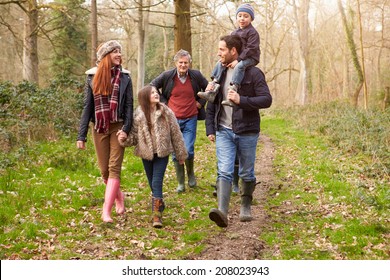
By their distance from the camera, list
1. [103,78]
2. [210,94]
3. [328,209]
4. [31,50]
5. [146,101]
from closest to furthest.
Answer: [103,78] < [210,94] < [146,101] < [328,209] < [31,50]

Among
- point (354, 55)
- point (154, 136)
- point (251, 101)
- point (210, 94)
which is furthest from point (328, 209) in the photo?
point (354, 55)

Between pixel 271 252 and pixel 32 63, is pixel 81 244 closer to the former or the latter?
pixel 271 252

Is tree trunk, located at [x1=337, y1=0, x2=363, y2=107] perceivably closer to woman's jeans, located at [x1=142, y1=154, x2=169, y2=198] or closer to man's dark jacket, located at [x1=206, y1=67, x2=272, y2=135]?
man's dark jacket, located at [x1=206, y1=67, x2=272, y2=135]

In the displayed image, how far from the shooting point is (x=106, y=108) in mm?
5820

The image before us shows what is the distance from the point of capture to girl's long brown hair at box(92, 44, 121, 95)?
18.8ft

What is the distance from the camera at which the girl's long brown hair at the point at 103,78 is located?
18.8 feet

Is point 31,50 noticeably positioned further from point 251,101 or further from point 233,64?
point 251,101

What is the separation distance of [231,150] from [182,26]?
6.85 m

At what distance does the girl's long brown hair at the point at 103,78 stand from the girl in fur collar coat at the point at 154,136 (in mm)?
497

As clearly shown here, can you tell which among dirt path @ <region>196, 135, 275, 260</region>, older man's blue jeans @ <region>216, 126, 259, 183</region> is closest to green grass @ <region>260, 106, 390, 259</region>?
dirt path @ <region>196, 135, 275, 260</region>

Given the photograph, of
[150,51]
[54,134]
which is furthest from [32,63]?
[150,51]

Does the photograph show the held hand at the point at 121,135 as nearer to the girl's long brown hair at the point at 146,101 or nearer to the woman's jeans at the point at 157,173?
the girl's long brown hair at the point at 146,101

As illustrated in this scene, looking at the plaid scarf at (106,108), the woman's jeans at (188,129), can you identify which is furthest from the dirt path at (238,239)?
the plaid scarf at (106,108)

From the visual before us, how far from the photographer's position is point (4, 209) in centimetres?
622
